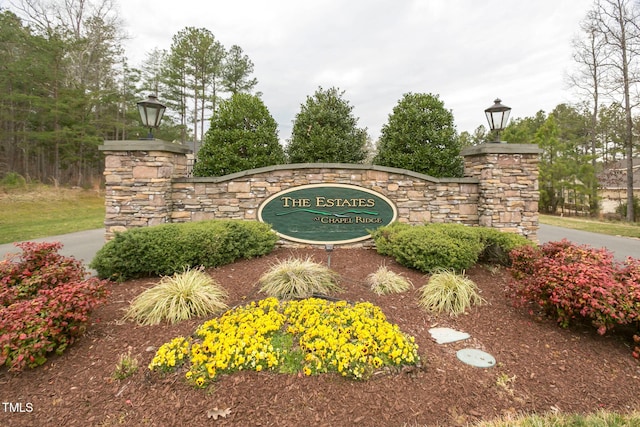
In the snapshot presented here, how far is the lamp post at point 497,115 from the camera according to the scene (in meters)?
5.94

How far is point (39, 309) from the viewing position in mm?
2586

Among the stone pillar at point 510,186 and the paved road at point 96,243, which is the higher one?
the stone pillar at point 510,186

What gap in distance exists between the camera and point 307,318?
2.86 m

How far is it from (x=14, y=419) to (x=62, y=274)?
163 centimetres

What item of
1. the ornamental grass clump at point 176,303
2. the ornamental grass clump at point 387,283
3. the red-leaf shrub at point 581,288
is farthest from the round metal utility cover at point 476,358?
the ornamental grass clump at point 176,303

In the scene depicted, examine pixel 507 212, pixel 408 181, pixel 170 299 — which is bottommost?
pixel 170 299

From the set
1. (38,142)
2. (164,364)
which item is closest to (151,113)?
(164,364)

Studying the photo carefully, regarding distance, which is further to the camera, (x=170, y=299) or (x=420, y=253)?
(x=420, y=253)

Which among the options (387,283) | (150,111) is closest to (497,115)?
(387,283)

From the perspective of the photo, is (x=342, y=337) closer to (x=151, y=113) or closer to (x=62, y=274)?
(x=62, y=274)

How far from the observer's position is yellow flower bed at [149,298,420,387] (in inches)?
91.4

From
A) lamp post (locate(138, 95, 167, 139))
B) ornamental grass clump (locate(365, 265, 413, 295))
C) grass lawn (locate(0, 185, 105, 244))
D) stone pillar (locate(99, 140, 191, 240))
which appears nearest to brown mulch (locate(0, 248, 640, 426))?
ornamental grass clump (locate(365, 265, 413, 295))

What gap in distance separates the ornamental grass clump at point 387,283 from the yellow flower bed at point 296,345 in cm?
94

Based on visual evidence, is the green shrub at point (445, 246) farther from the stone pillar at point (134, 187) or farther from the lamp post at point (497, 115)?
the stone pillar at point (134, 187)
